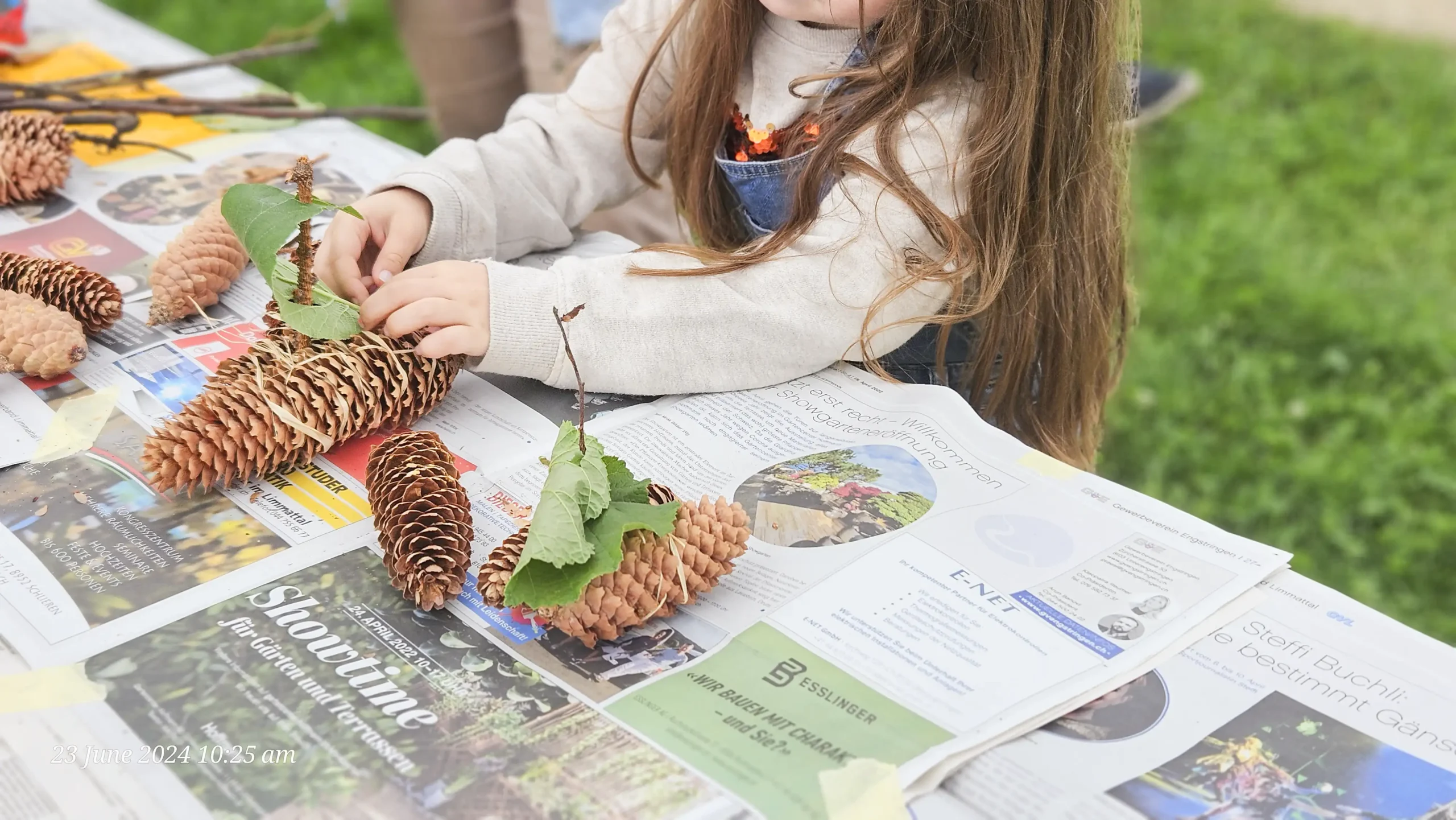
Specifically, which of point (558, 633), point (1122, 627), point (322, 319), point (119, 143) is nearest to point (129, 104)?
point (119, 143)

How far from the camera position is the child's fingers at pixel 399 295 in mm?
880

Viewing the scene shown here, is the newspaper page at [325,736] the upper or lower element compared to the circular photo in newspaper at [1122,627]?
lower

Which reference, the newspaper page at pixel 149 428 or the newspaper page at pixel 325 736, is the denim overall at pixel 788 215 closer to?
the newspaper page at pixel 149 428

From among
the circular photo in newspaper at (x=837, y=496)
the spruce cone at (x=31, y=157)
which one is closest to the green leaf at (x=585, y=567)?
the circular photo in newspaper at (x=837, y=496)

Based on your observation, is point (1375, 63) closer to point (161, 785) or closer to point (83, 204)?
point (83, 204)

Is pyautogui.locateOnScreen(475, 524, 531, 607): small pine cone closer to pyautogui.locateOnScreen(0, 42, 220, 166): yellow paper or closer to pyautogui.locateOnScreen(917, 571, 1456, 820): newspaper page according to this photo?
pyautogui.locateOnScreen(917, 571, 1456, 820): newspaper page

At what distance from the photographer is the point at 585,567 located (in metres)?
0.67

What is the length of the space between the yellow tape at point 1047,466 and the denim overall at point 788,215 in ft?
0.71

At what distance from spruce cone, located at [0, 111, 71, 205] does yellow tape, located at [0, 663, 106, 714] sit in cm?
65

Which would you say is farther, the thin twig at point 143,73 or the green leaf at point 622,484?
the thin twig at point 143,73

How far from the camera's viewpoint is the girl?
3.01ft

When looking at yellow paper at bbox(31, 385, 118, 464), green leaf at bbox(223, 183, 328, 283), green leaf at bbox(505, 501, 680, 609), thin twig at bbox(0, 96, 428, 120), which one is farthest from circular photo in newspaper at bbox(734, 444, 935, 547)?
thin twig at bbox(0, 96, 428, 120)

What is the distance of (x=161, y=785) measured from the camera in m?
0.58

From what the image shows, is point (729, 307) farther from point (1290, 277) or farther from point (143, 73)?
point (1290, 277)
